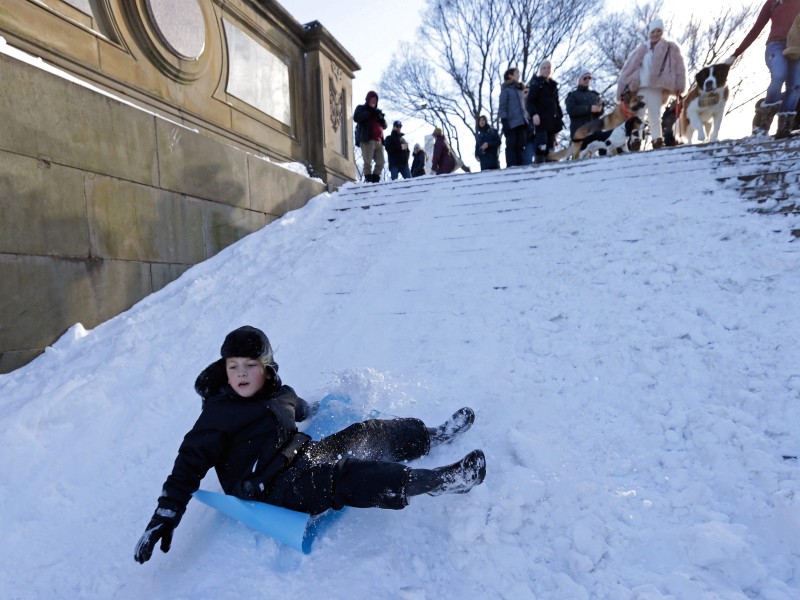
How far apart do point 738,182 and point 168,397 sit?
15.6 feet

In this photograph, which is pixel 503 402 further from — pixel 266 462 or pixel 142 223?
pixel 142 223

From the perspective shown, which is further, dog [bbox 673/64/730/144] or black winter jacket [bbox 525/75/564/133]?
black winter jacket [bbox 525/75/564/133]

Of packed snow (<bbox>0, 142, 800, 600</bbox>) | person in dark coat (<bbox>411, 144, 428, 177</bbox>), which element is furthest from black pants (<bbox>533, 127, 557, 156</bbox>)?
person in dark coat (<bbox>411, 144, 428, 177</bbox>)

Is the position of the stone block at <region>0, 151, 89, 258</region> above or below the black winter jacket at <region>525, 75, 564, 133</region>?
below

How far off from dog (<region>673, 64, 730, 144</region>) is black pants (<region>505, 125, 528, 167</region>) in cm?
209

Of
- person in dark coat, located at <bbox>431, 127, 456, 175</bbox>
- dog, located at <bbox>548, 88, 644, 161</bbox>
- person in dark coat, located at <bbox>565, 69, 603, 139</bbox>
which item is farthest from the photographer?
person in dark coat, located at <bbox>431, 127, 456, 175</bbox>

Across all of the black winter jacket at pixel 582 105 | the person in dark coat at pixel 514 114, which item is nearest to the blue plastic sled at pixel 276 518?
the person in dark coat at pixel 514 114

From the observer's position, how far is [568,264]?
3615 mm

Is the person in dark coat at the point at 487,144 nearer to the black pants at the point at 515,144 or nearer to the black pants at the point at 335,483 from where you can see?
the black pants at the point at 515,144

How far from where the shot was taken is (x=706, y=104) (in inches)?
235

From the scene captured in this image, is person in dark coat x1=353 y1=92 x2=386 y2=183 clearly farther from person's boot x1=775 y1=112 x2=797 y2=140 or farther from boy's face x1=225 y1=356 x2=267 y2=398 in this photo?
boy's face x1=225 y1=356 x2=267 y2=398

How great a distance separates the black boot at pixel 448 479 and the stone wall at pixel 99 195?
3.06 m

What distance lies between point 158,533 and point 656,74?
6935mm

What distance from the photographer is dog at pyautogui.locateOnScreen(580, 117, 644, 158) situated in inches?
264
